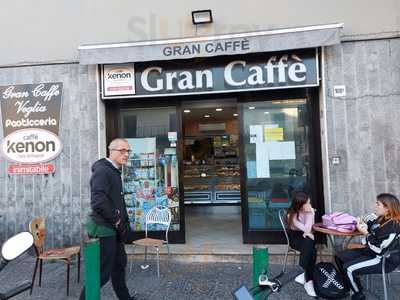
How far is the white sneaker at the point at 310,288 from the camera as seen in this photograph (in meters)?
4.14

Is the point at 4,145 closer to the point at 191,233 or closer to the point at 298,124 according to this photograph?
the point at 191,233

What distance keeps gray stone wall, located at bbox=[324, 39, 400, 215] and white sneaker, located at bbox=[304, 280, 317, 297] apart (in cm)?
166

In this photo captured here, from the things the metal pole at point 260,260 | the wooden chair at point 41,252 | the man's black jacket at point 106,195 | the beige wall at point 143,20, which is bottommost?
the wooden chair at point 41,252

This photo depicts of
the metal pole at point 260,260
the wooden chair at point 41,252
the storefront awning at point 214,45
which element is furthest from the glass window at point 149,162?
the metal pole at point 260,260

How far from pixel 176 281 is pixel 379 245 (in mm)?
2402

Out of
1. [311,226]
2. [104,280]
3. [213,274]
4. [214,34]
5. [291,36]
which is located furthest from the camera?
[214,34]

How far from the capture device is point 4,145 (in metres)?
6.33

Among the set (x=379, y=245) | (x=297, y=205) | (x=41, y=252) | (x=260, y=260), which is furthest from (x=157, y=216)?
(x=260, y=260)

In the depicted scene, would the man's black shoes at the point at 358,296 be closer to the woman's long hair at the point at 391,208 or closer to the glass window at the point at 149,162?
the woman's long hair at the point at 391,208

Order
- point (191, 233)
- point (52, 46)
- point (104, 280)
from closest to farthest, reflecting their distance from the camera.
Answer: point (104, 280), point (52, 46), point (191, 233)

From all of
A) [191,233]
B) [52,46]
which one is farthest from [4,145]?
[191,233]

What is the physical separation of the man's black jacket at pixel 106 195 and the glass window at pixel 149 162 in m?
2.62

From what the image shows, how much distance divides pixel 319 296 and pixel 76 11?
5.44m

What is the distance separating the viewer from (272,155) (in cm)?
612
